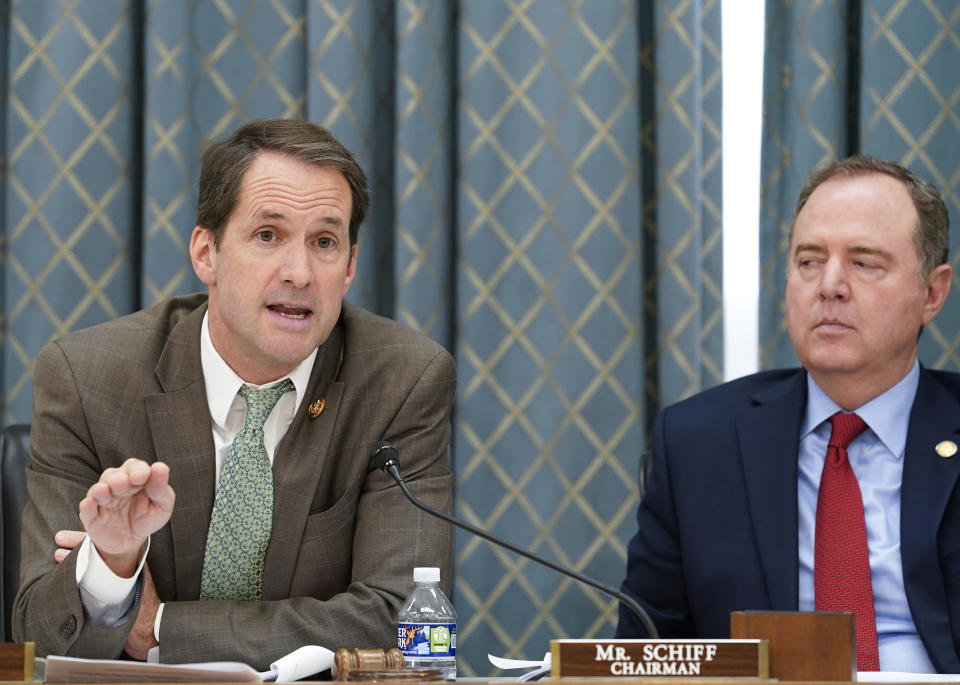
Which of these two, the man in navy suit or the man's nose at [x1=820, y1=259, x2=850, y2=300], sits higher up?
the man's nose at [x1=820, y1=259, x2=850, y2=300]

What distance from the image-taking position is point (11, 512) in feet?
7.43

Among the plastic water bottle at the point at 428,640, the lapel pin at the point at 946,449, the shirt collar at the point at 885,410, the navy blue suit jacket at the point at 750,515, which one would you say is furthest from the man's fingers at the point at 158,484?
the lapel pin at the point at 946,449

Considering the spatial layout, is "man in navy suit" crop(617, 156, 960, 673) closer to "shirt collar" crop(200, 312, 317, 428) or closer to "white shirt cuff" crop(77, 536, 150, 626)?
Answer: "shirt collar" crop(200, 312, 317, 428)

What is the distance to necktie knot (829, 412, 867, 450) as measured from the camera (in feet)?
7.40

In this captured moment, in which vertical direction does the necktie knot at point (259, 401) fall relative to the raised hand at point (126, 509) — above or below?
above

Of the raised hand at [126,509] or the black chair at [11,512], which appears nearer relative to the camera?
the raised hand at [126,509]

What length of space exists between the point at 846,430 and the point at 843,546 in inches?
9.4

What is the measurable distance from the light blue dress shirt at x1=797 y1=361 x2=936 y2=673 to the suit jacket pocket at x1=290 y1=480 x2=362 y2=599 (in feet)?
2.88

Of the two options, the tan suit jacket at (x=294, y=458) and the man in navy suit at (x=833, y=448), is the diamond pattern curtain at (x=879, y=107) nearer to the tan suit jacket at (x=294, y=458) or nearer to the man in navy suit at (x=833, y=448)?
the man in navy suit at (x=833, y=448)

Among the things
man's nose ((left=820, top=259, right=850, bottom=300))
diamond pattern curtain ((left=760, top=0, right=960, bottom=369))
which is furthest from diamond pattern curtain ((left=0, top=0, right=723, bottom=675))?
man's nose ((left=820, top=259, right=850, bottom=300))

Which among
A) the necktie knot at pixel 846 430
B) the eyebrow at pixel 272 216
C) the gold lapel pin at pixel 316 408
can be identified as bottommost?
the necktie knot at pixel 846 430

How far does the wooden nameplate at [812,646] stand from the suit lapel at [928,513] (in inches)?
31.6

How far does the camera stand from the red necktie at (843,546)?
210cm

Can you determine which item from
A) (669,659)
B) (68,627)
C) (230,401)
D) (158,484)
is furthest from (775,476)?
(68,627)
